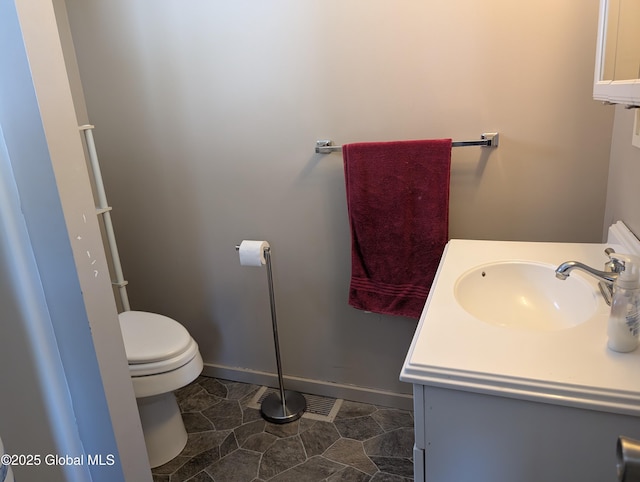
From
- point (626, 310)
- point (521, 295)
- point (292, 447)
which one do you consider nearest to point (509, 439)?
point (626, 310)

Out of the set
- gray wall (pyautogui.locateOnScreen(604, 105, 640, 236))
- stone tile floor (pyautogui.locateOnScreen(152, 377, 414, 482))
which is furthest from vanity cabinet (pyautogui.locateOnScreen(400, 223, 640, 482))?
stone tile floor (pyautogui.locateOnScreen(152, 377, 414, 482))

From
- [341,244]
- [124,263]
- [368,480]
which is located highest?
[341,244]

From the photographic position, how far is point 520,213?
1.71 metres

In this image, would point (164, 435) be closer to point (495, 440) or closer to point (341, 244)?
point (341, 244)

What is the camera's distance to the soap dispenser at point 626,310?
0.88 metres

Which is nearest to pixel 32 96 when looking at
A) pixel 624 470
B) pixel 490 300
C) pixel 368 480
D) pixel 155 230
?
pixel 624 470

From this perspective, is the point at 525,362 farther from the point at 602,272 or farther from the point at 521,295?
the point at 521,295

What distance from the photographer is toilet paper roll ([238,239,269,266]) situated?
1.98m

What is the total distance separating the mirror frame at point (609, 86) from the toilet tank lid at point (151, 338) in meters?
1.59

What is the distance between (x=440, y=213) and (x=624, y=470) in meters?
1.32

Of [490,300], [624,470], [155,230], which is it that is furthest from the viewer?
[155,230]

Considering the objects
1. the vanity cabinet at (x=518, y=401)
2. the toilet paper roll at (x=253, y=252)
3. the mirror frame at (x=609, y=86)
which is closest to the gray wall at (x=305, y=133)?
the toilet paper roll at (x=253, y=252)

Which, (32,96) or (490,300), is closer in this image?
(32,96)

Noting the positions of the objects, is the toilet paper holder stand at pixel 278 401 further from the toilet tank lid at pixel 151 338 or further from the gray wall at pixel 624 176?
the gray wall at pixel 624 176
